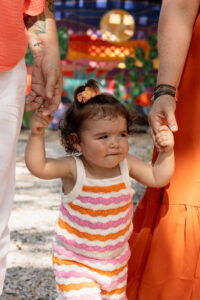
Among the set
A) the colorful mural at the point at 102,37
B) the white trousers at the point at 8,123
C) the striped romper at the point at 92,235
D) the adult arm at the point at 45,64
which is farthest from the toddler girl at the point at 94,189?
the colorful mural at the point at 102,37

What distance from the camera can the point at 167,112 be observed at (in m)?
2.03

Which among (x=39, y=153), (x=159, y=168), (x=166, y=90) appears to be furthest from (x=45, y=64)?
(x=159, y=168)

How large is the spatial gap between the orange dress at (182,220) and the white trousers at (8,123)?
0.72 metres

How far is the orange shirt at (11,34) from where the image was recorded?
167cm

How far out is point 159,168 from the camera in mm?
2193

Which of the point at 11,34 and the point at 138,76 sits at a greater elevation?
the point at 11,34

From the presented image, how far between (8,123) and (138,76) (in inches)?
366

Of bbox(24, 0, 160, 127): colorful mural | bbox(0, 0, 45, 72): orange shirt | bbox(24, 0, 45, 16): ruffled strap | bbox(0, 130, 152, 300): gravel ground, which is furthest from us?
bbox(24, 0, 160, 127): colorful mural

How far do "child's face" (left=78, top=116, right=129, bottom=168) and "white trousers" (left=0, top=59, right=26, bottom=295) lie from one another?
392 millimetres

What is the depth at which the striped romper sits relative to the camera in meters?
2.11

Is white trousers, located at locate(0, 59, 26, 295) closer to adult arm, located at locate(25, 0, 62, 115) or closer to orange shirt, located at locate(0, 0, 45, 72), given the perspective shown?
orange shirt, located at locate(0, 0, 45, 72)

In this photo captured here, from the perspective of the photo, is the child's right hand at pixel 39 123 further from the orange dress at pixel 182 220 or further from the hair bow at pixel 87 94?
the orange dress at pixel 182 220

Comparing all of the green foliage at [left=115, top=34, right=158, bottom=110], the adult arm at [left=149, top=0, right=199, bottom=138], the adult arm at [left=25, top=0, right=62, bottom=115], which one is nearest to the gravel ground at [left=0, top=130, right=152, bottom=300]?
the adult arm at [left=25, top=0, right=62, bottom=115]

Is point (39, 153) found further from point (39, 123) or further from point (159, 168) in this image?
point (159, 168)
